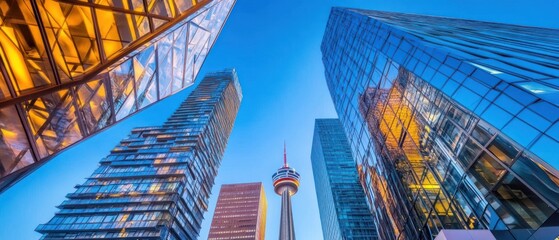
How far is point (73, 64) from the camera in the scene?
7336 millimetres

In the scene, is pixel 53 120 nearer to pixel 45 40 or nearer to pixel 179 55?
pixel 45 40

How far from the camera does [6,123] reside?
18.5ft

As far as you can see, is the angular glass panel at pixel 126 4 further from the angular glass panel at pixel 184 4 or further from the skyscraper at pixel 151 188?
the skyscraper at pixel 151 188

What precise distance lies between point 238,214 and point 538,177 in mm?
172485

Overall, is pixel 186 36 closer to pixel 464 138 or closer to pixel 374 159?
pixel 464 138

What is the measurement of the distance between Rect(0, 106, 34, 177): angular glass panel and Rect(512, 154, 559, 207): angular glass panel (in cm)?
1624

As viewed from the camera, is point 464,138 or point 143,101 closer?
point 143,101

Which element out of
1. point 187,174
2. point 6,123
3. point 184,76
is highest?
point 187,174

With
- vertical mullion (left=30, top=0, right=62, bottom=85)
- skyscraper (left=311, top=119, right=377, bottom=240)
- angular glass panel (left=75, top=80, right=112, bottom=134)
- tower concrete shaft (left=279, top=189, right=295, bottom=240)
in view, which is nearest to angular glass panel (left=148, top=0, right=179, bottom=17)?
angular glass panel (left=75, top=80, right=112, bottom=134)

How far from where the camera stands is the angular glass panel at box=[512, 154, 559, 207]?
9281 mm

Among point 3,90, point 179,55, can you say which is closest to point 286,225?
point 179,55

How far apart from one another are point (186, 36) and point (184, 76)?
351 centimetres

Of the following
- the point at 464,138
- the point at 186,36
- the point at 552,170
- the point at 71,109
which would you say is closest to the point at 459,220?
the point at 464,138

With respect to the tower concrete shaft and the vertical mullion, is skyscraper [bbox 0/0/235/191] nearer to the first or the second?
the vertical mullion
